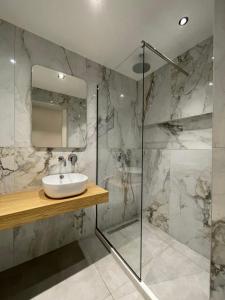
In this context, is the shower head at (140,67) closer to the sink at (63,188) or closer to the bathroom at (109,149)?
the bathroom at (109,149)

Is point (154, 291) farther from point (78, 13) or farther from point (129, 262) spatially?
point (78, 13)

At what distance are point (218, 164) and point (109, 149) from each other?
1.43m

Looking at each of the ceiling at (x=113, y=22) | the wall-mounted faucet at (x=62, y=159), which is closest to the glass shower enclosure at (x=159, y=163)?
the ceiling at (x=113, y=22)

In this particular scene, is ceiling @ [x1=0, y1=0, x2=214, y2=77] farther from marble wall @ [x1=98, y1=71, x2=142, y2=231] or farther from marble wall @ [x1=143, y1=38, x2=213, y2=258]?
marble wall @ [x1=98, y1=71, x2=142, y2=231]

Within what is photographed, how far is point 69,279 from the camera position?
1334 mm

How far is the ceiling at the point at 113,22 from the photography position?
1.22 meters

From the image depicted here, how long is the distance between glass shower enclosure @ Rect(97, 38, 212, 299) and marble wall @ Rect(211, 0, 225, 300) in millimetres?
697

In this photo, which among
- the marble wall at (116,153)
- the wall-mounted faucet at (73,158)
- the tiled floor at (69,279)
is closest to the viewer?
the tiled floor at (69,279)

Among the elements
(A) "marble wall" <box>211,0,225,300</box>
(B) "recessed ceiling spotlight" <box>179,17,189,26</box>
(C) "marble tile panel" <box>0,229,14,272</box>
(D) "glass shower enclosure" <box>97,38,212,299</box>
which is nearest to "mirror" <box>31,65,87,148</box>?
(D) "glass shower enclosure" <box>97,38,212,299</box>

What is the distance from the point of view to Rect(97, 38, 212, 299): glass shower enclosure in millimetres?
1578

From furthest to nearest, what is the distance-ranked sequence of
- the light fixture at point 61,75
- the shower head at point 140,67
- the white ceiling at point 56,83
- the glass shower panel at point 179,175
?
the shower head at point 140,67
the light fixture at point 61,75
the white ceiling at point 56,83
the glass shower panel at point 179,175

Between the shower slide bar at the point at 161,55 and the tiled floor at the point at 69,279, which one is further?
the shower slide bar at the point at 161,55

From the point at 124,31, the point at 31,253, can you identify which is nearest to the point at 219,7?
the point at 124,31

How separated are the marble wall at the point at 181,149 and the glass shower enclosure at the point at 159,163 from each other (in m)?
0.01
